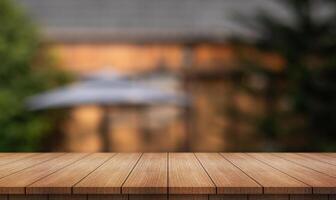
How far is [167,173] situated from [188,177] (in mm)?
161

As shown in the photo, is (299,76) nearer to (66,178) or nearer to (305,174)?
(305,174)

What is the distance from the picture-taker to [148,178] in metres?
2.42

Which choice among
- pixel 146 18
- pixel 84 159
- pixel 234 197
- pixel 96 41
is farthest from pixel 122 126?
pixel 234 197

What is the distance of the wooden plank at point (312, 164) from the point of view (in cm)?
269

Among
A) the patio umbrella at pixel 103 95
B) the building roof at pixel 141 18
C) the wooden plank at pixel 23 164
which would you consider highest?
the building roof at pixel 141 18

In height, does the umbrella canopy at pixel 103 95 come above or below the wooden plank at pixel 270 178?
above

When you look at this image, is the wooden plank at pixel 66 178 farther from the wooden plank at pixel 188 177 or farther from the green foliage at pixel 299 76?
the green foliage at pixel 299 76

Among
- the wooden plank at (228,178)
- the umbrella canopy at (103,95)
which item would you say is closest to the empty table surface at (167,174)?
the wooden plank at (228,178)

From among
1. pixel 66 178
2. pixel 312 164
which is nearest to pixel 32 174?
pixel 66 178

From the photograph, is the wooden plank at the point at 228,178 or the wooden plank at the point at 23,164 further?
the wooden plank at the point at 23,164

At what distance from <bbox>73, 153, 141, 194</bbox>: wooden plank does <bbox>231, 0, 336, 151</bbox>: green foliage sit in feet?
20.0

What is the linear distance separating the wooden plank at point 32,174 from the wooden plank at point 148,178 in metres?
0.42

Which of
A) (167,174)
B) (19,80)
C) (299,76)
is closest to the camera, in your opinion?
(167,174)

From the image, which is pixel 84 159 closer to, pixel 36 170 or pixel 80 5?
pixel 36 170
